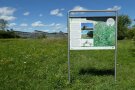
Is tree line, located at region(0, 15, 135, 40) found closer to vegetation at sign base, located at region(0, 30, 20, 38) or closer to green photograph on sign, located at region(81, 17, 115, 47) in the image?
vegetation at sign base, located at region(0, 30, 20, 38)

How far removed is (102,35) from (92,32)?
278 mm

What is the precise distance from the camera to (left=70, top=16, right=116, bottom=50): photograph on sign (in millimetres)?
8422

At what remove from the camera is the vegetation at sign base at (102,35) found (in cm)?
859

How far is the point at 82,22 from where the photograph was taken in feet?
27.6

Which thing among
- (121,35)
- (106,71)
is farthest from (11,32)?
(106,71)

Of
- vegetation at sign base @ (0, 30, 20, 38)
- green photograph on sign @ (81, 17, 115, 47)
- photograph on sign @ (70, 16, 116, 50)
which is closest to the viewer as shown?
photograph on sign @ (70, 16, 116, 50)

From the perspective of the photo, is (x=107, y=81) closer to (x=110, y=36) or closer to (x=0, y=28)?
(x=110, y=36)

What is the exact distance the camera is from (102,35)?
8625 millimetres

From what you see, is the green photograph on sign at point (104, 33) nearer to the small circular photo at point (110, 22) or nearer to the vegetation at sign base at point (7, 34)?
the small circular photo at point (110, 22)

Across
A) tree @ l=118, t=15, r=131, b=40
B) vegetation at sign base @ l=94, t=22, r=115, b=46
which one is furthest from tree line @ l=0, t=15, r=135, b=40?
vegetation at sign base @ l=94, t=22, r=115, b=46

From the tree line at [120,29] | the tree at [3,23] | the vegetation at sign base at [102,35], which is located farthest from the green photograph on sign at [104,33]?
the tree at [3,23]

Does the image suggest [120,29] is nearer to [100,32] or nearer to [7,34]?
[7,34]

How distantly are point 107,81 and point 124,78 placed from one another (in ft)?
2.89

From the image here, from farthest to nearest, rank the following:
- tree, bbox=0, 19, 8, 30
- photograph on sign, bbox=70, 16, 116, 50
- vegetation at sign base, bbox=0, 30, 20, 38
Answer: tree, bbox=0, 19, 8, 30 < vegetation at sign base, bbox=0, 30, 20, 38 < photograph on sign, bbox=70, 16, 116, 50
